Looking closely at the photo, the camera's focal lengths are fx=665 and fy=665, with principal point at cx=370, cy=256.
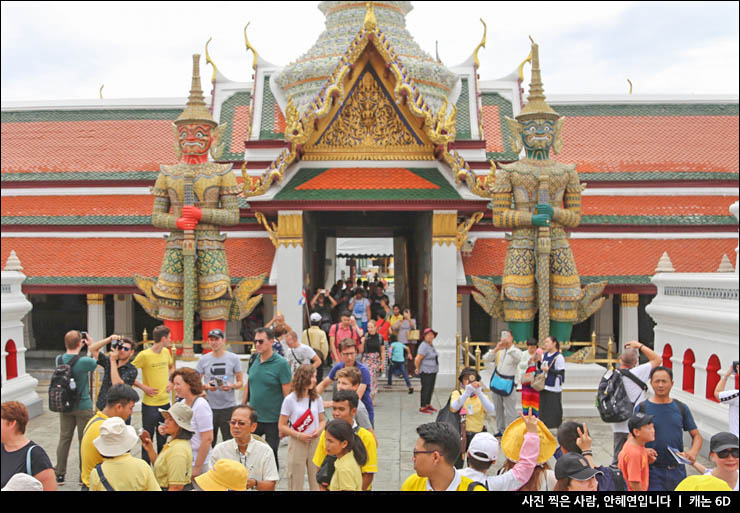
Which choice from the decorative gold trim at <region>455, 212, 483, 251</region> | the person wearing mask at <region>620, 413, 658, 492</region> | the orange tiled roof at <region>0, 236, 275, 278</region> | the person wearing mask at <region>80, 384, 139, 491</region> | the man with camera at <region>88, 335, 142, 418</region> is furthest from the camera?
the orange tiled roof at <region>0, 236, 275, 278</region>

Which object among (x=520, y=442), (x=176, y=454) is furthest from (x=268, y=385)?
(x=520, y=442)

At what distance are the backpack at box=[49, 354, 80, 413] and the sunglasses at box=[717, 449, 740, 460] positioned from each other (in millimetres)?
6072

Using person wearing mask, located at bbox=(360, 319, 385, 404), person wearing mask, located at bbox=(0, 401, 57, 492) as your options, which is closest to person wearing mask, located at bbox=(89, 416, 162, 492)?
person wearing mask, located at bbox=(0, 401, 57, 492)

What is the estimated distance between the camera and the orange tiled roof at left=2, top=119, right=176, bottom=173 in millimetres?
17125

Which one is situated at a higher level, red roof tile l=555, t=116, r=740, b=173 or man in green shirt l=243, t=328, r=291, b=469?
red roof tile l=555, t=116, r=740, b=173

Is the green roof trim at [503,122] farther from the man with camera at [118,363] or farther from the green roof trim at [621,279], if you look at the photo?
the man with camera at [118,363]

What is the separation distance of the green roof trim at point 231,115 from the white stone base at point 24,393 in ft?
26.1

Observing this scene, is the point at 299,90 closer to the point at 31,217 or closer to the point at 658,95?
the point at 31,217

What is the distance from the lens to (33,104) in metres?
19.2

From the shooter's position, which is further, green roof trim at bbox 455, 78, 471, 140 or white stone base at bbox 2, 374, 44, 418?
green roof trim at bbox 455, 78, 471, 140

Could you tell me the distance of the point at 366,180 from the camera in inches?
527

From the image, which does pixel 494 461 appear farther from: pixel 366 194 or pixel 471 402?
pixel 366 194

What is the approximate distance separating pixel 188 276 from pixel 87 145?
8271mm

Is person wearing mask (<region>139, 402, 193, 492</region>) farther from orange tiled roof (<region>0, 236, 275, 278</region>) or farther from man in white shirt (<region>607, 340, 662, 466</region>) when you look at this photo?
orange tiled roof (<region>0, 236, 275, 278</region>)
